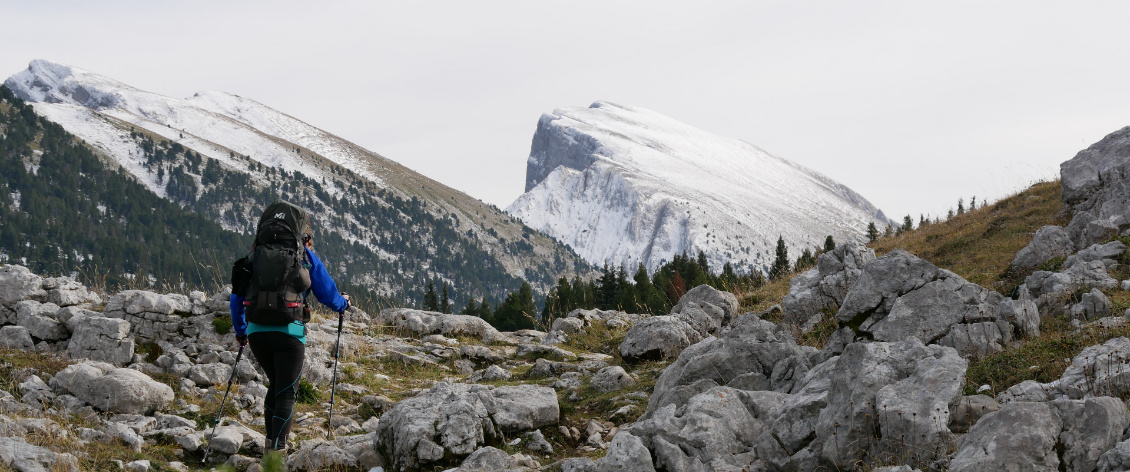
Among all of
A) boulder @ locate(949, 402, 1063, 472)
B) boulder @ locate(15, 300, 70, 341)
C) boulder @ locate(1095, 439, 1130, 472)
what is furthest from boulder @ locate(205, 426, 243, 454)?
boulder @ locate(1095, 439, 1130, 472)

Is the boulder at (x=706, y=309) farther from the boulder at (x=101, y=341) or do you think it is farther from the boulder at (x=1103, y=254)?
the boulder at (x=101, y=341)

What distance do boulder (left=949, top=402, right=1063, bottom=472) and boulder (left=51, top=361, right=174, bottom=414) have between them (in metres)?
11.7

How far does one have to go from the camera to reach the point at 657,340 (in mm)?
16281

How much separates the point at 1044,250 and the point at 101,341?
20.1 meters

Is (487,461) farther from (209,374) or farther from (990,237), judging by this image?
(990,237)

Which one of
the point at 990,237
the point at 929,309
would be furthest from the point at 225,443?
the point at 990,237

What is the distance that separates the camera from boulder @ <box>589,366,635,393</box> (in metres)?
13.8

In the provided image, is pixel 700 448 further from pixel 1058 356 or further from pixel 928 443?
pixel 1058 356

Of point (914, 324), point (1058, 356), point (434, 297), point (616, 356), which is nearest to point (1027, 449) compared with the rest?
point (1058, 356)

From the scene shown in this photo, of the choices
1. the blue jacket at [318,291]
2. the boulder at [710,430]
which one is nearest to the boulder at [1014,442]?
the boulder at [710,430]

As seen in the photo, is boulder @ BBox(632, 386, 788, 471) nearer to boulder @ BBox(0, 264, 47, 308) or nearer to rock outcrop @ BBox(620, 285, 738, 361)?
rock outcrop @ BBox(620, 285, 738, 361)

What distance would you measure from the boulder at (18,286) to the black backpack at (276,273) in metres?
9.00

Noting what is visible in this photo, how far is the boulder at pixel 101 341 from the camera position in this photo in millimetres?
13898

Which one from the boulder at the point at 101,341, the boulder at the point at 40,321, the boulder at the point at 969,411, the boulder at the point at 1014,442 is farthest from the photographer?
the boulder at the point at 40,321
